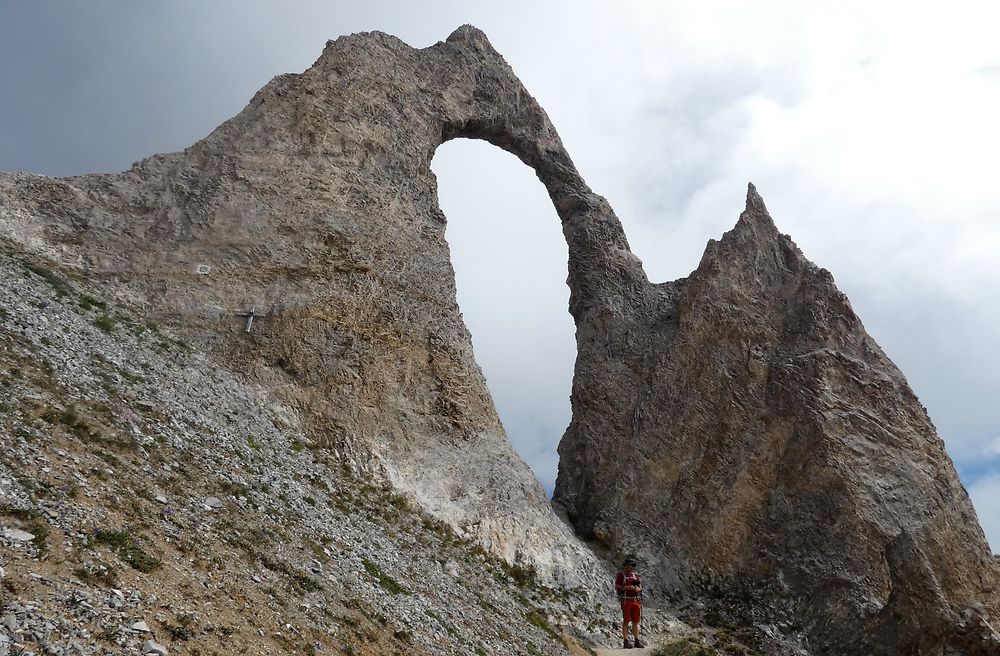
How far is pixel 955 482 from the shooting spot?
89.3 ft

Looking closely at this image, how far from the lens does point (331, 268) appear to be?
24.2m

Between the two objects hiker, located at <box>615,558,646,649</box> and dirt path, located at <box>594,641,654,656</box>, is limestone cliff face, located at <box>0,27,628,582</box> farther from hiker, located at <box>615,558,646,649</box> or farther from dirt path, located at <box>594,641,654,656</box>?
dirt path, located at <box>594,641,654,656</box>

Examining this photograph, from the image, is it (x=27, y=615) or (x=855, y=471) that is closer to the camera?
→ (x=27, y=615)

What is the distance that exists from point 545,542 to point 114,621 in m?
15.2

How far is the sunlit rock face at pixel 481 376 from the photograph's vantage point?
2139cm

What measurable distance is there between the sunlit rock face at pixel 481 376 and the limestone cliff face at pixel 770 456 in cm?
8

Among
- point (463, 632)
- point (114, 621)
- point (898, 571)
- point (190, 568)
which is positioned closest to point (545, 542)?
point (463, 632)

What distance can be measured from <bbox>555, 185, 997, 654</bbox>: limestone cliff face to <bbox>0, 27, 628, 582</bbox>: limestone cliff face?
5.69 meters

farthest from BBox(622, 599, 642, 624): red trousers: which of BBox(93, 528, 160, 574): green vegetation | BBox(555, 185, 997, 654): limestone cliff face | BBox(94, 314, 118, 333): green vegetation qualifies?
BBox(94, 314, 118, 333): green vegetation

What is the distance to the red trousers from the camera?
64.2 feet

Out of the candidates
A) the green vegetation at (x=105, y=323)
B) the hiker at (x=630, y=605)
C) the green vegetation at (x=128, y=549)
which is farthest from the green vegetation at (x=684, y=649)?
the green vegetation at (x=105, y=323)

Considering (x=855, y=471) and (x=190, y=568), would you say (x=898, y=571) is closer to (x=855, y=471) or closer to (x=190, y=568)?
(x=855, y=471)

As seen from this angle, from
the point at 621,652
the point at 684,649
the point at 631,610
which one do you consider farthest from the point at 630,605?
the point at 684,649

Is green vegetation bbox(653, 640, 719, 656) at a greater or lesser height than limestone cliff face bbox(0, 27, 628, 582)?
lesser
